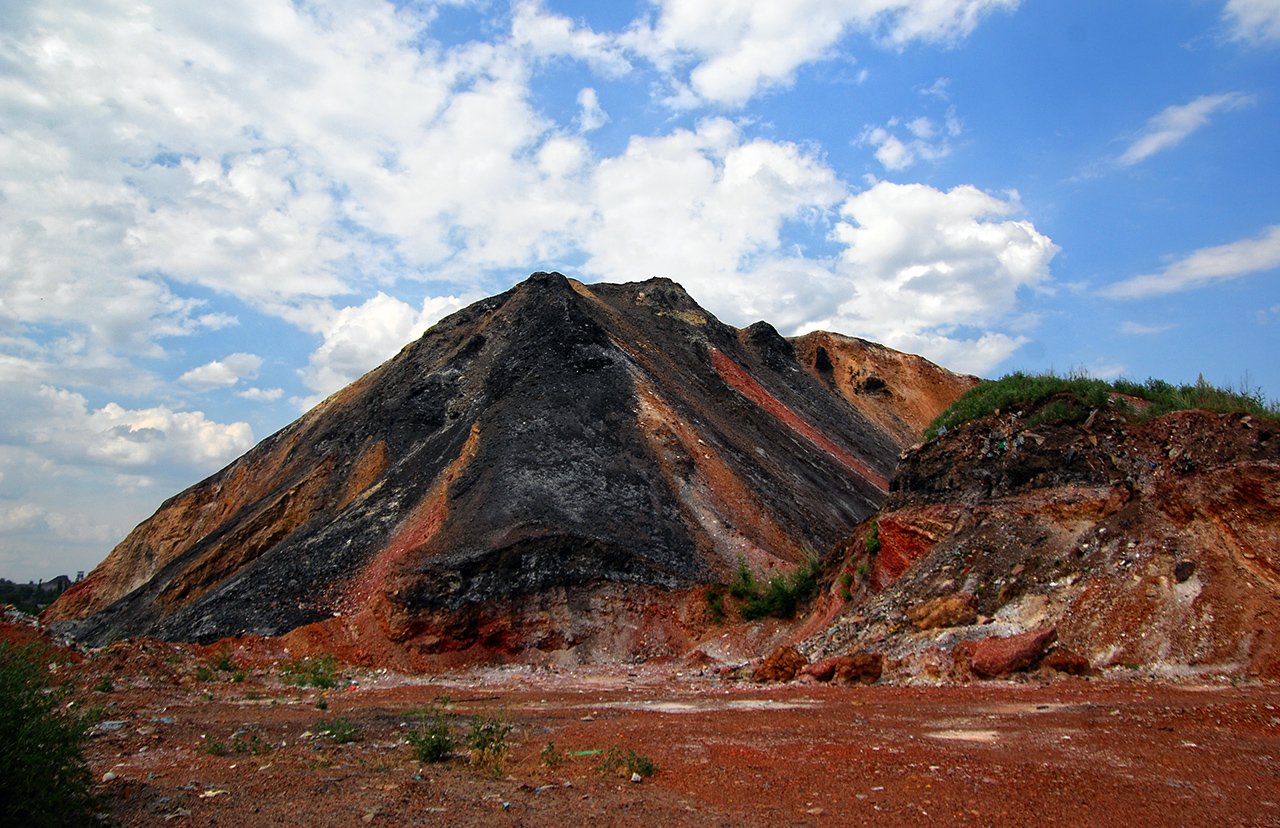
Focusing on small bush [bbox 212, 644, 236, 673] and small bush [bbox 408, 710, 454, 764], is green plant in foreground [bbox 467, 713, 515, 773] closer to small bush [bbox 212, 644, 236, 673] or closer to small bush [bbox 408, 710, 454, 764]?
small bush [bbox 408, 710, 454, 764]

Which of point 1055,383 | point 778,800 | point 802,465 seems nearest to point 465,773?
point 778,800

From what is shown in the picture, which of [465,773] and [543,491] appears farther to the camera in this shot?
[543,491]

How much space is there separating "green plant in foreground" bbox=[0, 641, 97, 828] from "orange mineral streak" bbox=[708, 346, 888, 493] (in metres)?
31.0

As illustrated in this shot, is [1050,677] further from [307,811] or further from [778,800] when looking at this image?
[307,811]

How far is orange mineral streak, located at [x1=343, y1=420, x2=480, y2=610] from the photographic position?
17.8 m

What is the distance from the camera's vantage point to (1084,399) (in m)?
12.1

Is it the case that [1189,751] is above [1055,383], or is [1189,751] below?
below

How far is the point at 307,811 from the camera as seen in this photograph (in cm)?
468

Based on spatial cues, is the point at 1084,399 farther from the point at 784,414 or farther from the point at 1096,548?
the point at 784,414

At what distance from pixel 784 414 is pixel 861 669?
25964mm

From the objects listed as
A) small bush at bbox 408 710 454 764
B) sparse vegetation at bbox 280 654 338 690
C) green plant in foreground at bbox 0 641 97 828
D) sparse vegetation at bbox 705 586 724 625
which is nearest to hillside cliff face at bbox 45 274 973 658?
sparse vegetation at bbox 705 586 724 625

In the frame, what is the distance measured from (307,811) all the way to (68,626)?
27011 millimetres

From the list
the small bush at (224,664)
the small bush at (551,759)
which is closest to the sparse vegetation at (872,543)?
the small bush at (551,759)

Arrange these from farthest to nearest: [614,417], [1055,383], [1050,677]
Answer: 1. [614,417]
2. [1055,383]
3. [1050,677]
